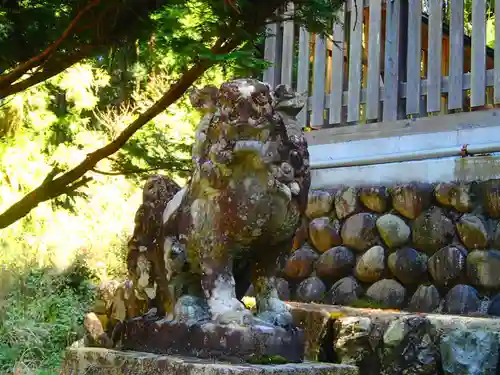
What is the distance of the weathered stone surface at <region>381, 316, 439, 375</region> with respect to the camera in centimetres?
318

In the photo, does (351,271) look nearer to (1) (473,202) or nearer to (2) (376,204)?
(2) (376,204)

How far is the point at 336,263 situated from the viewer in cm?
445

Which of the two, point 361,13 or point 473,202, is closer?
point 473,202

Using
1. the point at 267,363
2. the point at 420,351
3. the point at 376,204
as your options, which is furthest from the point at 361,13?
the point at 267,363

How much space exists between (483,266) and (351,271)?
→ 86 cm

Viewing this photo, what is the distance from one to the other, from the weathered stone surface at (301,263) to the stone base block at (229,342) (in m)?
2.17

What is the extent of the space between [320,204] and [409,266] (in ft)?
2.65

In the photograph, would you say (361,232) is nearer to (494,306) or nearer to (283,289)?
(283,289)

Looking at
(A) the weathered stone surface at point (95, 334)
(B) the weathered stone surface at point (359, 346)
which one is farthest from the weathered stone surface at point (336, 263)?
(A) the weathered stone surface at point (95, 334)

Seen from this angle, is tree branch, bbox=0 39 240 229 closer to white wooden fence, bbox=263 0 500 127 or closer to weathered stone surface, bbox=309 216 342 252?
white wooden fence, bbox=263 0 500 127

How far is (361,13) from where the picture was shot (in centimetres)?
509

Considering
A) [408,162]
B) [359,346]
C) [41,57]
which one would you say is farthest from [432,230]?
[41,57]

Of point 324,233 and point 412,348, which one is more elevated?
point 324,233

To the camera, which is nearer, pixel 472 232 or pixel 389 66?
pixel 472 232
